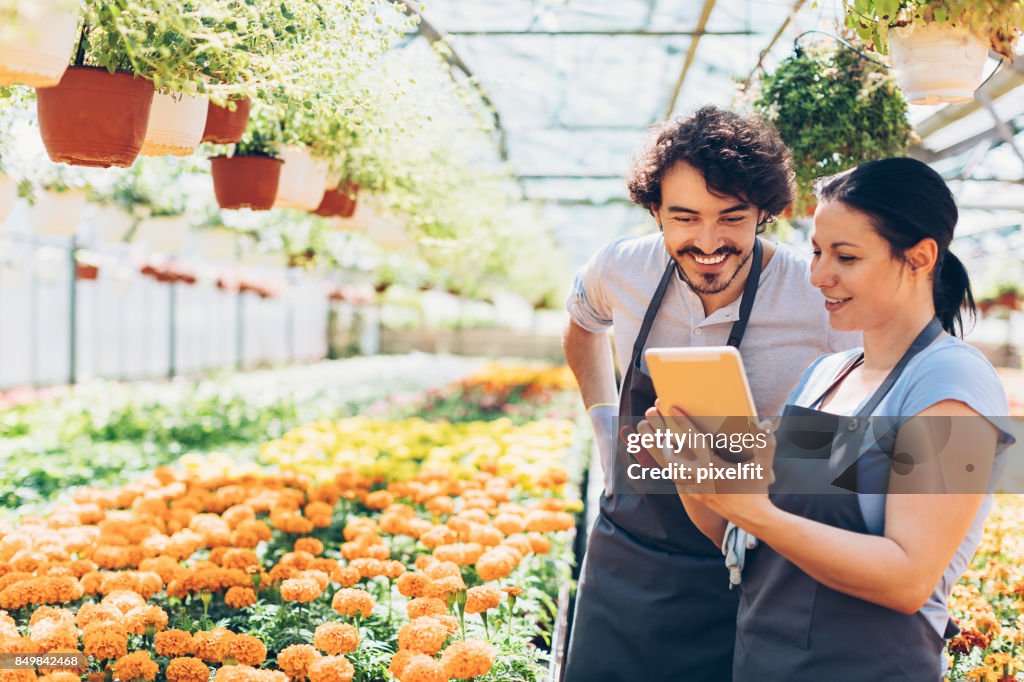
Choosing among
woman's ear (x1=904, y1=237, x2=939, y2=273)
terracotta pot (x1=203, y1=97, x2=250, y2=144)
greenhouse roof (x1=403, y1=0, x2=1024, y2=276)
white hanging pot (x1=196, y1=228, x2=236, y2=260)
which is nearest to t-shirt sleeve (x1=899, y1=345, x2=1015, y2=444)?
woman's ear (x1=904, y1=237, x2=939, y2=273)

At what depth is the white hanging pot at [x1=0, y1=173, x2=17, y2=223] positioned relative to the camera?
11.4ft

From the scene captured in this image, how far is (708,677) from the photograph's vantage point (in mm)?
1674

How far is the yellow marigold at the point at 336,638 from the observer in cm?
172

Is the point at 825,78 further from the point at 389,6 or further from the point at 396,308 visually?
the point at 396,308

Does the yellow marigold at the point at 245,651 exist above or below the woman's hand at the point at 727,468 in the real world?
below

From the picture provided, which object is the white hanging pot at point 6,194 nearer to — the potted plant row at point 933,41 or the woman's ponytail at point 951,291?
the potted plant row at point 933,41

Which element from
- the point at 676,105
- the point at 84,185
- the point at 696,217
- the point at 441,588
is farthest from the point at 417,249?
the point at 696,217

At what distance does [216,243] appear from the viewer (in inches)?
258

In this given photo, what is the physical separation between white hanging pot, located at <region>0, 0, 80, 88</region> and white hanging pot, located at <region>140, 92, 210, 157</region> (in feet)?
1.64

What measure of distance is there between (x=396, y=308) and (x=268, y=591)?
23.5 metres

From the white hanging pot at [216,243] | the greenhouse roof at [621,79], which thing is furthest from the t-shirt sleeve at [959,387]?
the white hanging pot at [216,243]

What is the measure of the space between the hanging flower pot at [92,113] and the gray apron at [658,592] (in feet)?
3.58

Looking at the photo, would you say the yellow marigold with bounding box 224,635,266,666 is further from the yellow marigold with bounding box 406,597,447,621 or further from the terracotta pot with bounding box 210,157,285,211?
the terracotta pot with bounding box 210,157,285,211

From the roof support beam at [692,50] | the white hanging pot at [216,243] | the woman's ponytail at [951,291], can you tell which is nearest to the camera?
the woman's ponytail at [951,291]
